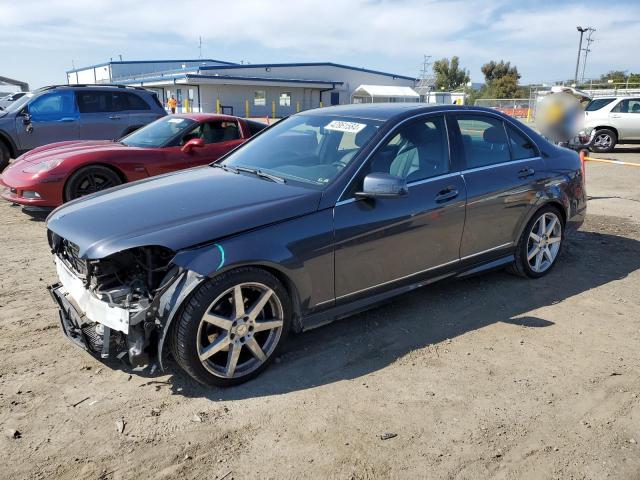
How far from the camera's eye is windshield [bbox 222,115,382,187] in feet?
12.4

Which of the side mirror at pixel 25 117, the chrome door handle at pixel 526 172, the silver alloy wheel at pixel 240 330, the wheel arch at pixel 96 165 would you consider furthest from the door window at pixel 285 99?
the silver alloy wheel at pixel 240 330

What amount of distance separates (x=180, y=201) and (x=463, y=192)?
217 cm

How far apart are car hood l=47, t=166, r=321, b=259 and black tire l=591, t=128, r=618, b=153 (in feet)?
55.9

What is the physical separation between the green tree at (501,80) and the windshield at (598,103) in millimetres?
47647

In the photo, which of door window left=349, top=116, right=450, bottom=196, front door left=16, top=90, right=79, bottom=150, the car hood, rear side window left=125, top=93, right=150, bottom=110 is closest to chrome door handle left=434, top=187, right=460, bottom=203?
door window left=349, top=116, right=450, bottom=196

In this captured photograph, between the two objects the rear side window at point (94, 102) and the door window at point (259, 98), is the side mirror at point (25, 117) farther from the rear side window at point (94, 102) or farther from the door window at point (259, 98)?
the door window at point (259, 98)

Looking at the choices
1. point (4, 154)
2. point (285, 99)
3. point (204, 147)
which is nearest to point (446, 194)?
point (204, 147)

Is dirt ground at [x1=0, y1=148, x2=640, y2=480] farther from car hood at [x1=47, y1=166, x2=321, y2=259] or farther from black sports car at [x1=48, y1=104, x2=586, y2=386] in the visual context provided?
car hood at [x1=47, y1=166, x2=321, y2=259]

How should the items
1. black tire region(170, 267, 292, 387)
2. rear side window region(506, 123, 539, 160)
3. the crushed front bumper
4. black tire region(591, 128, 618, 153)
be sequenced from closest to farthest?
black tire region(170, 267, 292, 387) < the crushed front bumper < rear side window region(506, 123, 539, 160) < black tire region(591, 128, 618, 153)

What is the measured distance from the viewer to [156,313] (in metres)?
2.90

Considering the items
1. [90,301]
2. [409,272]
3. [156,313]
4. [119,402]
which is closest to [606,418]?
[409,272]

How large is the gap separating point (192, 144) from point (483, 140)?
13.7 ft

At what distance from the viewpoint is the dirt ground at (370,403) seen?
2.61 m

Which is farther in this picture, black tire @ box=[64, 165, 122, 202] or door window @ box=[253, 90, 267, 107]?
door window @ box=[253, 90, 267, 107]
